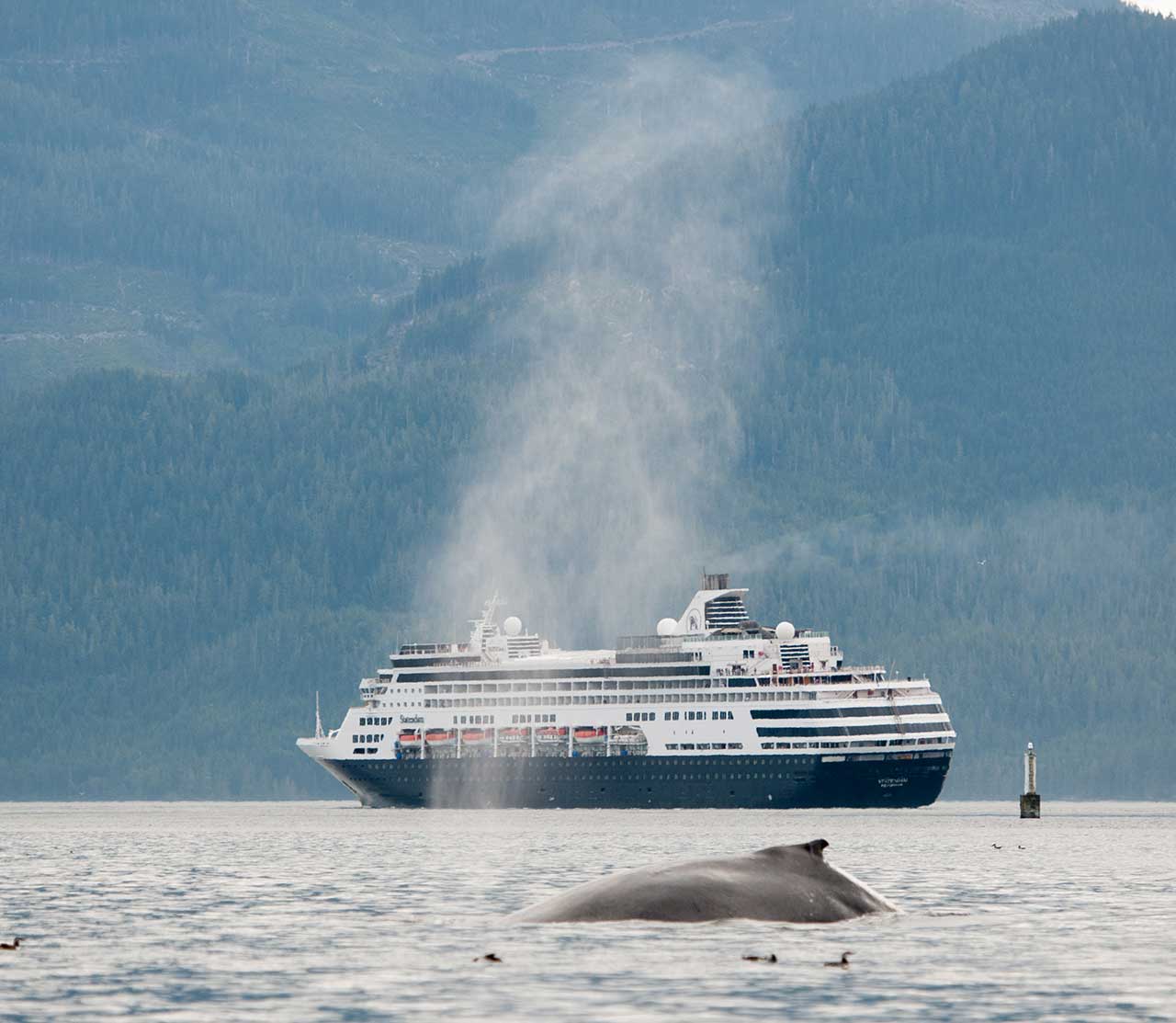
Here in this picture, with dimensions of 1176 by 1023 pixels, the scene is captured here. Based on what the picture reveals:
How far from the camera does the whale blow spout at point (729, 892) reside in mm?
72812

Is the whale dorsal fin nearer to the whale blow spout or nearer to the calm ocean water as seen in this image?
the whale blow spout

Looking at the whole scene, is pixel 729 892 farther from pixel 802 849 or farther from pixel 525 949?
pixel 525 949

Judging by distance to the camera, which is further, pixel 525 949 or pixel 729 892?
pixel 729 892

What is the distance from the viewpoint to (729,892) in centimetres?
7269

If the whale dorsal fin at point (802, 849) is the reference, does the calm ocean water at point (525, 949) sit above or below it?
below

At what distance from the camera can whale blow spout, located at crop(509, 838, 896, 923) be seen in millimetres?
72812

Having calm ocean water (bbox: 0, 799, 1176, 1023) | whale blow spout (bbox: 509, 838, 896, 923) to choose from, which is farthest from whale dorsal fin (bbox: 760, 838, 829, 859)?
calm ocean water (bbox: 0, 799, 1176, 1023)

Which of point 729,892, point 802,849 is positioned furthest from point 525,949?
point 802,849

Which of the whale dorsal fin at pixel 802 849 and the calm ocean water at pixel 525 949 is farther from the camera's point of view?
the whale dorsal fin at pixel 802 849

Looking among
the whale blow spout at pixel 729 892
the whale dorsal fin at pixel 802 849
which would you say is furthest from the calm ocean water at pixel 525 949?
the whale dorsal fin at pixel 802 849

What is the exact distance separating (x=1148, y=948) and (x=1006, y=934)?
543 centimetres

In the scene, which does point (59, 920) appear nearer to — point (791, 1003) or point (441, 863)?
point (791, 1003)

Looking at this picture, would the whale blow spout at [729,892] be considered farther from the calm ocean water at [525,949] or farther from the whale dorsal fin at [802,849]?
the calm ocean water at [525,949]

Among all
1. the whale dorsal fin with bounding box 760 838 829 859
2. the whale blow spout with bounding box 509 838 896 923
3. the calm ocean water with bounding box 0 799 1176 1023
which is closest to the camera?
the calm ocean water with bounding box 0 799 1176 1023
